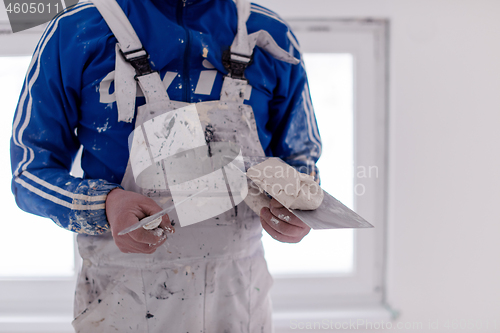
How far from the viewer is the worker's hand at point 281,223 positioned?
0.45 metres

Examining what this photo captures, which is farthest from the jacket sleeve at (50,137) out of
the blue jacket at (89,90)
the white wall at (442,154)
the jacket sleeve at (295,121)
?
the white wall at (442,154)

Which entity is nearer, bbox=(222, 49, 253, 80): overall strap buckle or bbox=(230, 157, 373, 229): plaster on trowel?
bbox=(230, 157, 373, 229): plaster on trowel

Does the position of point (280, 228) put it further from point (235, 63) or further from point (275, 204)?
point (235, 63)

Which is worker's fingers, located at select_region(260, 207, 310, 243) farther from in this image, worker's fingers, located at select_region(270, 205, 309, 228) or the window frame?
the window frame

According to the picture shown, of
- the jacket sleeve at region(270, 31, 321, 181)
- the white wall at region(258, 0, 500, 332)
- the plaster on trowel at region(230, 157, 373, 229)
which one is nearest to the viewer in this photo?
the plaster on trowel at region(230, 157, 373, 229)

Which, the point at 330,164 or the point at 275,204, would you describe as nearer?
the point at 275,204

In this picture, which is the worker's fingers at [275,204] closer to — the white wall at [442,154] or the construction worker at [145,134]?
the construction worker at [145,134]

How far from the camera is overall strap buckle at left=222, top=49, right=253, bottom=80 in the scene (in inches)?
19.6

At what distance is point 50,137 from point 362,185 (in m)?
0.99

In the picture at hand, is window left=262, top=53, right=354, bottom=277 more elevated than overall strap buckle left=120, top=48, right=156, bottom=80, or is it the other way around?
overall strap buckle left=120, top=48, right=156, bottom=80

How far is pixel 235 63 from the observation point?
0.50 meters

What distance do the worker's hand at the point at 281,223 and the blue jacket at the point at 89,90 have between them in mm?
218

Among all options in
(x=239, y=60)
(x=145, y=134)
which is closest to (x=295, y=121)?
(x=239, y=60)

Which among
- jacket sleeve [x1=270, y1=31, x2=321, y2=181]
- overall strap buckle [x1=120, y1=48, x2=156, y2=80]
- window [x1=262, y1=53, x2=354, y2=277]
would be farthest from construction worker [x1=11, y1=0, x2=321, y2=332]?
window [x1=262, y1=53, x2=354, y2=277]
